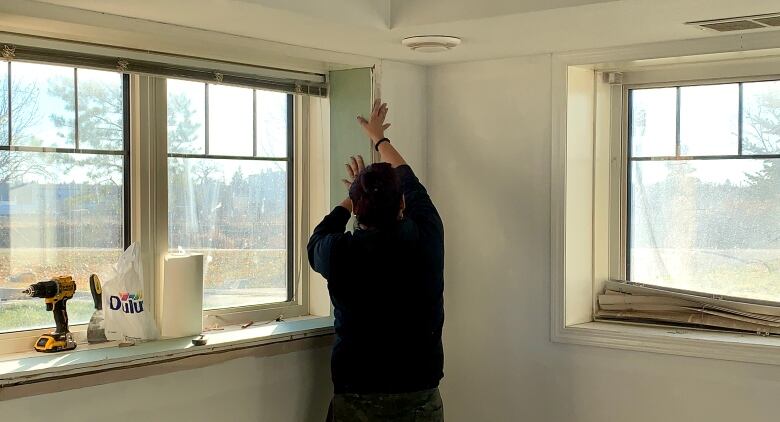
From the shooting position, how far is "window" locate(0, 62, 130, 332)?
2.37 m

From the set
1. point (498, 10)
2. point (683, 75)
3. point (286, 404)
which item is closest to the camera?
point (498, 10)

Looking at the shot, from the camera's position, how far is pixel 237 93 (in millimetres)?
2914

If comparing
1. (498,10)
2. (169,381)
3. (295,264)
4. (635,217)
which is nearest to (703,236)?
(635,217)

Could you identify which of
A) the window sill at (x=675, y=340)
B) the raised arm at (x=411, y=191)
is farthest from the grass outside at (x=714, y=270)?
the raised arm at (x=411, y=191)

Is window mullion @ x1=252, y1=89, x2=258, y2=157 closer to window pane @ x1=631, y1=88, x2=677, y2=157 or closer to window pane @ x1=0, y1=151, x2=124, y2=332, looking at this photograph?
window pane @ x1=0, y1=151, x2=124, y2=332

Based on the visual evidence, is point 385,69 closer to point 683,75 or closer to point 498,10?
point 498,10

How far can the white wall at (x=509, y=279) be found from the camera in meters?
2.87

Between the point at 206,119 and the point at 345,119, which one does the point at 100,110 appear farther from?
the point at 345,119

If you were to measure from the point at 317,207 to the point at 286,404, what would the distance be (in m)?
0.76

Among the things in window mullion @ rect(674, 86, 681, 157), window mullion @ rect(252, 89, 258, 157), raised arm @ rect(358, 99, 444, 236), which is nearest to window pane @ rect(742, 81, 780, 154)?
window mullion @ rect(674, 86, 681, 157)

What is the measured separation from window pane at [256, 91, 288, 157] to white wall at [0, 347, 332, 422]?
75 centimetres

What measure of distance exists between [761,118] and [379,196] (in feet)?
4.79

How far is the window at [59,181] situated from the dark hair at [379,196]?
2.69ft

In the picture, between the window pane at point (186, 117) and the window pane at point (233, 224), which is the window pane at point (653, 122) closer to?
the window pane at point (233, 224)
